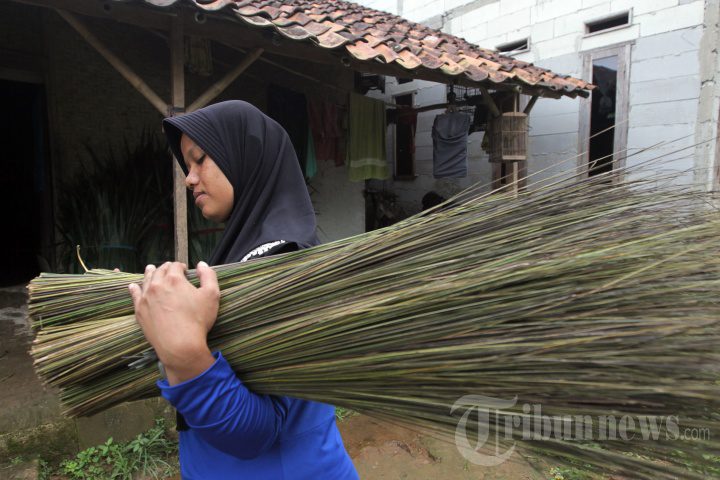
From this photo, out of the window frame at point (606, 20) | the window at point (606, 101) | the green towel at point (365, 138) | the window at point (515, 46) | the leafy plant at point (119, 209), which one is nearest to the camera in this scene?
the leafy plant at point (119, 209)

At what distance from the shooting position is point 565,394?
693 millimetres

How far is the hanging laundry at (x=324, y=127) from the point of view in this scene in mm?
5395

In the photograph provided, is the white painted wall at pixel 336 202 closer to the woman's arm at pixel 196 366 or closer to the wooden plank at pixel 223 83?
the wooden plank at pixel 223 83

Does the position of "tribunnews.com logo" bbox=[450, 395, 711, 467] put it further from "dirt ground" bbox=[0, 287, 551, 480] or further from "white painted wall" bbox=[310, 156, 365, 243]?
"white painted wall" bbox=[310, 156, 365, 243]

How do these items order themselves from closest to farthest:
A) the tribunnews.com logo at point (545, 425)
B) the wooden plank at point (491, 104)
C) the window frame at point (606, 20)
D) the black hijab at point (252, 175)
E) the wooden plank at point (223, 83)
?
the tribunnews.com logo at point (545, 425) < the black hijab at point (252, 175) < the wooden plank at point (223, 83) < the wooden plank at point (491, 104) < the window frame at point (606, 20)

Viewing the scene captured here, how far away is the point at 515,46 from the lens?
284 inches

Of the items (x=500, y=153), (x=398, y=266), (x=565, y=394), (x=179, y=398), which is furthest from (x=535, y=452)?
(x=500, y=153)

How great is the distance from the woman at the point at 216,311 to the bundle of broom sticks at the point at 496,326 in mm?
78

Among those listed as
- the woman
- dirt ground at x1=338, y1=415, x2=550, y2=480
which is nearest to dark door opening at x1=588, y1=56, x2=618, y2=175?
dirt ground at x1=338, y1=415, x2=550, y2=480

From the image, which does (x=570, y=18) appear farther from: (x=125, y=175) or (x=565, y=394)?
(x=565, y=394)

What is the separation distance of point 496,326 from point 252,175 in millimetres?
672

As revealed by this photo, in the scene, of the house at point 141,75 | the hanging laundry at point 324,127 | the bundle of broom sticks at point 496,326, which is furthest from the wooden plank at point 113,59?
the hanging laundry at point 324,127

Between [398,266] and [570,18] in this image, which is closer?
[398,266]

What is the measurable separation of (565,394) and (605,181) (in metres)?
0.65
